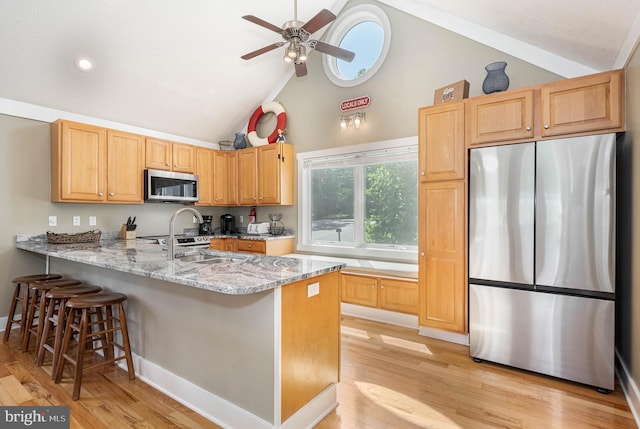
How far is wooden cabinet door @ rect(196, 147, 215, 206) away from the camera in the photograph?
4973 millimetres

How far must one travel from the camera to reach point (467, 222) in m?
2.87

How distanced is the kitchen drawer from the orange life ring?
1.60 m

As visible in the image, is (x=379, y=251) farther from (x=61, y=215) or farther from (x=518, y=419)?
(x=61, y=215)

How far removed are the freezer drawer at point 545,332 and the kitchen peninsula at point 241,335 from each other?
4.55 ft

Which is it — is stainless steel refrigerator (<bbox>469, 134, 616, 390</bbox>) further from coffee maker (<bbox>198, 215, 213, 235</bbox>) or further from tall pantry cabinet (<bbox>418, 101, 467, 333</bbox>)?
coffee maker (<bbox>198, 215, 213, 235</bbox>)

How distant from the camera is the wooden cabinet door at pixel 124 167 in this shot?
13.0ft

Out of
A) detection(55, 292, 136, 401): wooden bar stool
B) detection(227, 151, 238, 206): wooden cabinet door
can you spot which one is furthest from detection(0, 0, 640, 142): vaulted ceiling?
detection(55, 292, 136, 401): wooden bar stool

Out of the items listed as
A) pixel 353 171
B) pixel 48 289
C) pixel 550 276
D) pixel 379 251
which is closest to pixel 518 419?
pixel 550 276

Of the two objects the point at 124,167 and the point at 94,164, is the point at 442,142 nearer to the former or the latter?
the point at 124,167

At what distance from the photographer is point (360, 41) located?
433 centimetres

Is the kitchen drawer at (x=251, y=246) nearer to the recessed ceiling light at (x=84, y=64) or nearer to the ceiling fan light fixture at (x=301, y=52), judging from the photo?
the ceiling fan light fixture at (x=301, y=52)

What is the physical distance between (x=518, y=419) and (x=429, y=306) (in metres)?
1.20

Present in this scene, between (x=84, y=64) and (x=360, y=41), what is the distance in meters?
3.33

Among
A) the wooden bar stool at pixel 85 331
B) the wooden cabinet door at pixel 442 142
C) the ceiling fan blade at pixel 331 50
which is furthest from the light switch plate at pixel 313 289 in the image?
the ceiling fan blade at pixel 331 50
